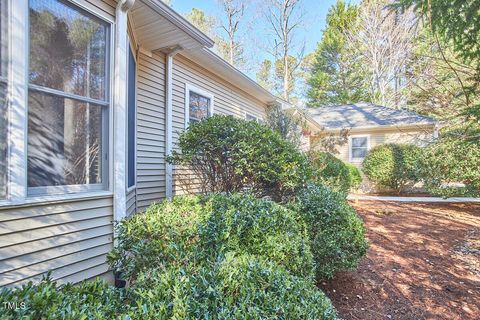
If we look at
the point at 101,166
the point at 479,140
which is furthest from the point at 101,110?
the point at 479,140

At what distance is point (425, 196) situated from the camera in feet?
38.1

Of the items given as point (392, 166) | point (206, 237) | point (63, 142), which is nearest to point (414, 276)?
point (206, 237)

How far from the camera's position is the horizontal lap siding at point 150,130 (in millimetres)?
4762

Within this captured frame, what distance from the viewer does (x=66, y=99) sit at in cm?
264

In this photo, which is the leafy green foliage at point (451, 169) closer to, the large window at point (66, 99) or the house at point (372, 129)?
the house at point (372, 129)

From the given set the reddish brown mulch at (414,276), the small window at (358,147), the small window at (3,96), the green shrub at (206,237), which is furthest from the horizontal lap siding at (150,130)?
the small window at (358,147)

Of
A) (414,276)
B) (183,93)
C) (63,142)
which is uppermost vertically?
(183,93)

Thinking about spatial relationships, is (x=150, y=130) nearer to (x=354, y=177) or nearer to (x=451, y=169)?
(x=451, y=169)

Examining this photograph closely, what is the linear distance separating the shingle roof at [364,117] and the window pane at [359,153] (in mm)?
1204

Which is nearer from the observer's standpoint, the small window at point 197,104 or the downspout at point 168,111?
the downspout at point 168,111

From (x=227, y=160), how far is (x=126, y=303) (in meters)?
3.29

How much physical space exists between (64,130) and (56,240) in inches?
40.8

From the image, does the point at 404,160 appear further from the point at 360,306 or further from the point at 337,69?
the point at 337,69

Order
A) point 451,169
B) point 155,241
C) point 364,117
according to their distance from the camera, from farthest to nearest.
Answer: point 364,117, point 451,169, point 155,241
